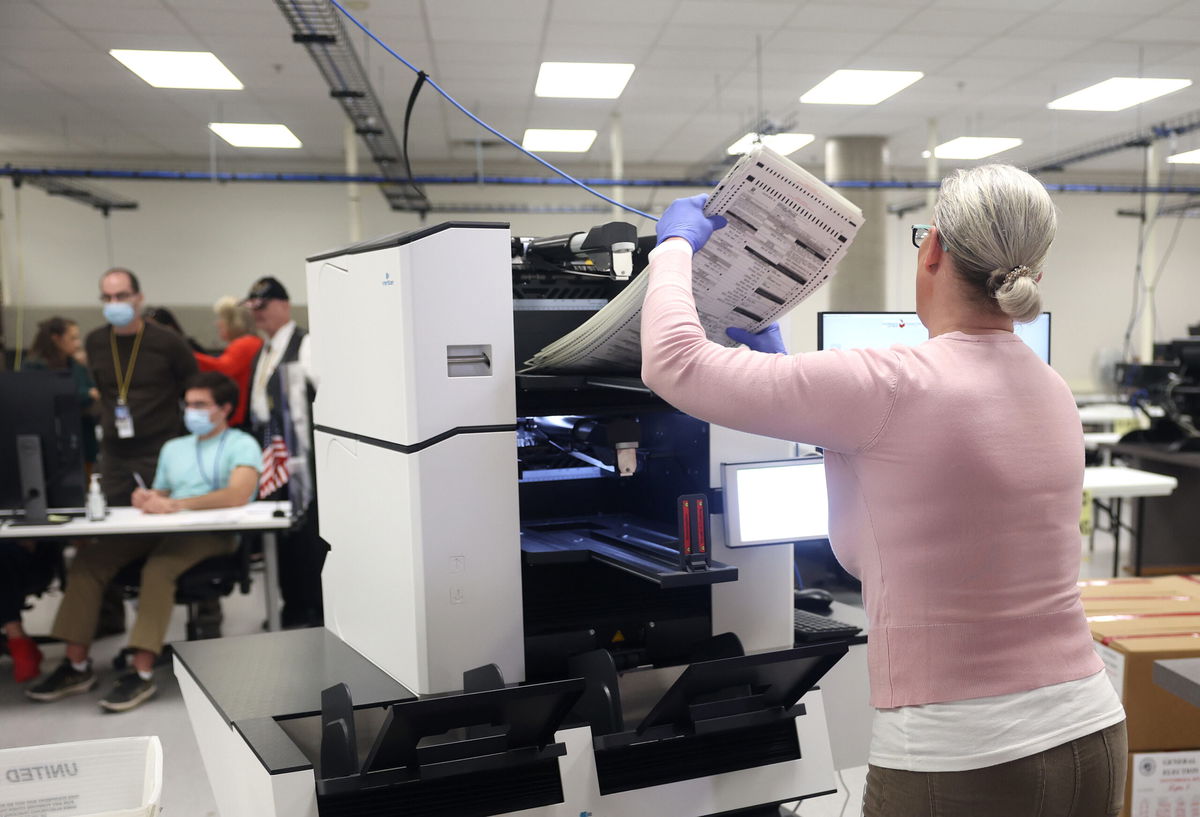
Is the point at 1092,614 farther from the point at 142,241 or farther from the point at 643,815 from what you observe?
the point at 142,241

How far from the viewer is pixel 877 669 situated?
100 centimetres

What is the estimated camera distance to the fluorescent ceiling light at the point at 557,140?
7367mm

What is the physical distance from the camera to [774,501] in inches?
55.5

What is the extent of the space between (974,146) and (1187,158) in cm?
220

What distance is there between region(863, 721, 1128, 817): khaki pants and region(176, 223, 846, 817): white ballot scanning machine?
0.28 meters

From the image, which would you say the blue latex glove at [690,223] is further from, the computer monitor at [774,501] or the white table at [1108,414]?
the white table at [1108,414]

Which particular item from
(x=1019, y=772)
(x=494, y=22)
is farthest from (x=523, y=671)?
(x=494, y=22)

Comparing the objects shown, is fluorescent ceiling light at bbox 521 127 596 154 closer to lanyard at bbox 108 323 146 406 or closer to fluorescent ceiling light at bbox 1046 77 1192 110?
fluorescent ceiling light at bbox 1046 77 1192 110

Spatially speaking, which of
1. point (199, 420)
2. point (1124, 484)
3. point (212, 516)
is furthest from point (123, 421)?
point (1124, 484)

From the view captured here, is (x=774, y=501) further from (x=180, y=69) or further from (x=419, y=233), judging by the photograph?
(x=180, y=69)

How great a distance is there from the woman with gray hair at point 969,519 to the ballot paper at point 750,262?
0.17 meters

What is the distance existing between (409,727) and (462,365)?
49cm

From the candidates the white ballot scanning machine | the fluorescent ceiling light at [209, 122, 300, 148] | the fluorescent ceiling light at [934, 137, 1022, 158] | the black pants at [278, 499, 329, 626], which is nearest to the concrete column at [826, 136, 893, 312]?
the fluorescent ceiling light at [934, 137, 1022, 158]

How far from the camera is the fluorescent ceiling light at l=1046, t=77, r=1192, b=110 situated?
6.07m
